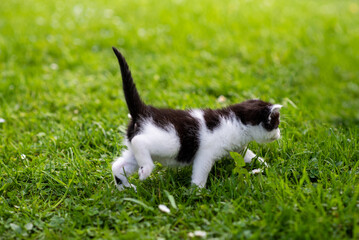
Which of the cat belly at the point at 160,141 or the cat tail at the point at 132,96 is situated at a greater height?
the cat tail at the point at 132,96

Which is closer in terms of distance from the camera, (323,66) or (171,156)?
(171,156)

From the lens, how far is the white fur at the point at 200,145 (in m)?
2.90

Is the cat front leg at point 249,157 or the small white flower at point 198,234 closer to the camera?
the small white flower at point 198,234

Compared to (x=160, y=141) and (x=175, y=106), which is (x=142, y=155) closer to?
(x=160, y=141)

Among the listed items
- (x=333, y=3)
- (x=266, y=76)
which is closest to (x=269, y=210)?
(x=266, y=76)

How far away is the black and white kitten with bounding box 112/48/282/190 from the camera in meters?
2.93

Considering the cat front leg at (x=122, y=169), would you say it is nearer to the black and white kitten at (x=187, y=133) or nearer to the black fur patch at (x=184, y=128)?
the black and white kitten at (x=187, y=133)

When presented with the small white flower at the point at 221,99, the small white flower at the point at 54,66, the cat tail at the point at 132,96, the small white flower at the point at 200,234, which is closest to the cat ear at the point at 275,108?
the cat tail at the point at 132,96

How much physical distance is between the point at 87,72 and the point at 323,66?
3.88 meters

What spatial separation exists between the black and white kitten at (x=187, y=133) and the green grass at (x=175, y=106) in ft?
0.64

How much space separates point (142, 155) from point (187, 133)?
383 millimetres

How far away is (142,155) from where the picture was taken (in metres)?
2.88

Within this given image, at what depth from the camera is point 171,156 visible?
2986 millimetres

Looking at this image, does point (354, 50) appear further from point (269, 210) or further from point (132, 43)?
point (269, 210)
